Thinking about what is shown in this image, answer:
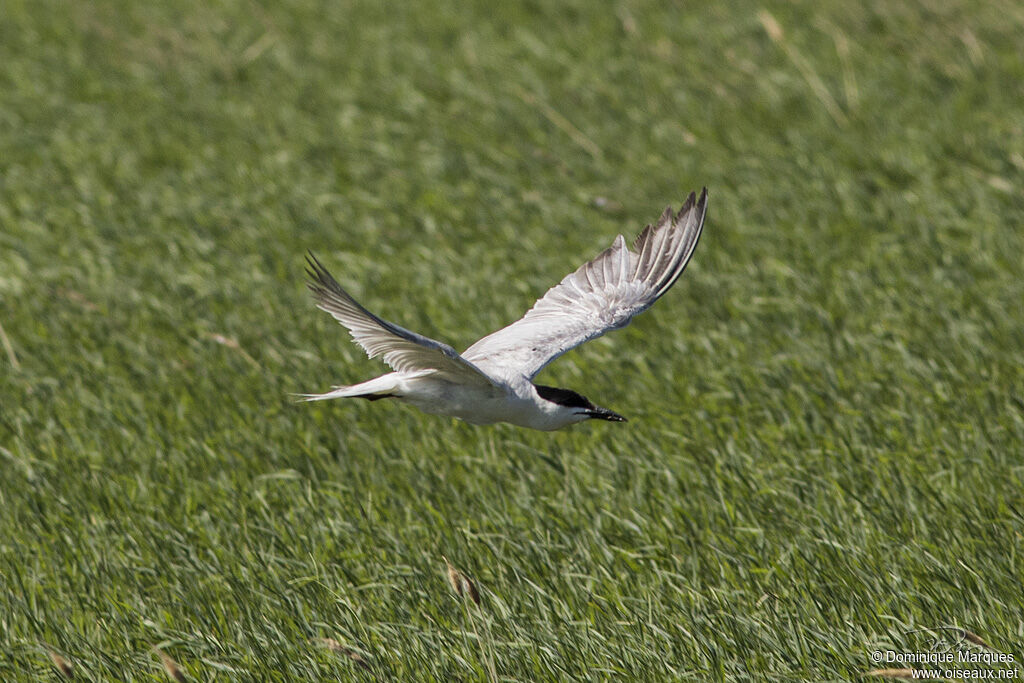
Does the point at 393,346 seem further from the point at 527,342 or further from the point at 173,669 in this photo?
the point at 173,669

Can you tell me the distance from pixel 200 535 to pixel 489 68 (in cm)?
542

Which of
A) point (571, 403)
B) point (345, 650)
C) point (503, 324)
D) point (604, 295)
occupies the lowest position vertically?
point (345, 650)

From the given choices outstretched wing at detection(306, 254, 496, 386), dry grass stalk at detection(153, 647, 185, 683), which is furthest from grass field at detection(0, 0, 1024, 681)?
outstretched wing at detection(306, 254, 496, 386)

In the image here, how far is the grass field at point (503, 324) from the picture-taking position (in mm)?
4090

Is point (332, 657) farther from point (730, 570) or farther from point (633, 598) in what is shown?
point (730, 570)

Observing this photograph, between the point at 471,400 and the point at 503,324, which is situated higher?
the point at 471,400

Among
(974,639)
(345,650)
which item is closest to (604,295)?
Answer: (345,650)

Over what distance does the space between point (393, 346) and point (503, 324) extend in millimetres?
2221

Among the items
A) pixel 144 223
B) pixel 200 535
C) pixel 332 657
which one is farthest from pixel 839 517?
pixel 144 223

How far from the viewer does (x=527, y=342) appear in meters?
4.60

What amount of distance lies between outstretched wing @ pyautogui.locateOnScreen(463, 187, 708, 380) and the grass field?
1.79 feet

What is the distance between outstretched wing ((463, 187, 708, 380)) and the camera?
458 centimetres

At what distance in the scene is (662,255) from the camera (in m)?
5.05

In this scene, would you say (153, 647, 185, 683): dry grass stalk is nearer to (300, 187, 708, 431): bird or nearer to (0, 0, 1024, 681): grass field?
(0, 0, 1024, 681): grass field
